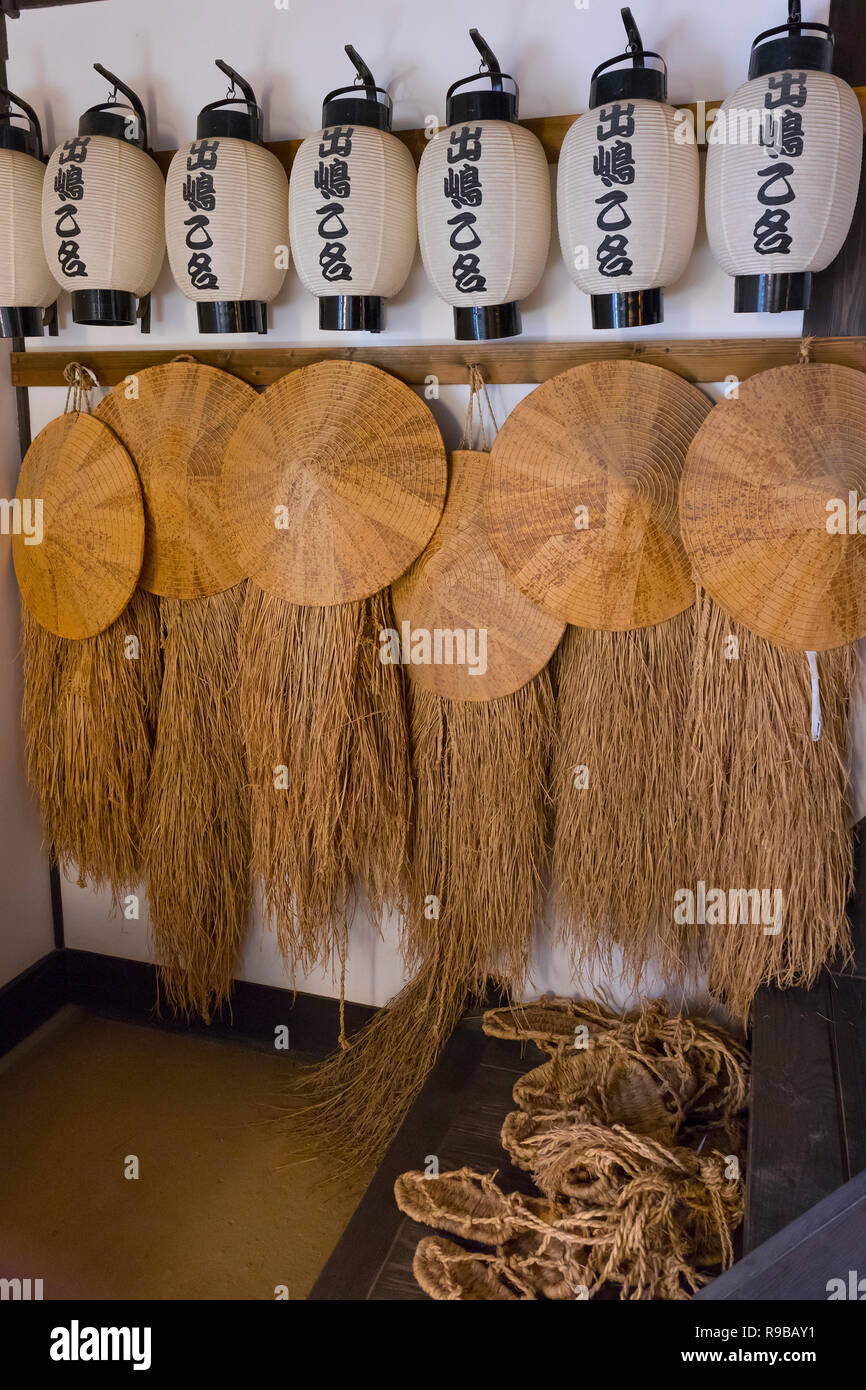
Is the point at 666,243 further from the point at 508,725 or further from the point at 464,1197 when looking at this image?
the point at 464,1197

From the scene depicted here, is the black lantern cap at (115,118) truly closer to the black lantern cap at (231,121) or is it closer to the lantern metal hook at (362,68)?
the black lantern cap at (231,121)

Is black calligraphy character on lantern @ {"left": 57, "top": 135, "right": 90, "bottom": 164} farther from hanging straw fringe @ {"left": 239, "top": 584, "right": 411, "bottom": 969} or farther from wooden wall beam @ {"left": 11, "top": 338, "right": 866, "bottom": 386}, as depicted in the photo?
hanging straw fringe @ {"left": 239, "top": 584, "right": 411, "bottom": 969}

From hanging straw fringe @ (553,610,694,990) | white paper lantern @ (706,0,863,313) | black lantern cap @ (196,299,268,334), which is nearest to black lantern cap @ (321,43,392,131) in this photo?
black lantern cap @ (196,299,268,334)

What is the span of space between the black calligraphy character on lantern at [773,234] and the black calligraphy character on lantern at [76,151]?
1.14 m

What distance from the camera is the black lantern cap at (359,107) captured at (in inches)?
61.0

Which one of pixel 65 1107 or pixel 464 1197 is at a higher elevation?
pixel 464 1197

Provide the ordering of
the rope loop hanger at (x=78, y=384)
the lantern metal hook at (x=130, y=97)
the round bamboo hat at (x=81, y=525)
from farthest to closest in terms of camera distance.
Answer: the rope loop hanger at (x=78, y=384), the round bamboo hat at (x=81, y=525), the lantern metal hook at (x=130, y=97)

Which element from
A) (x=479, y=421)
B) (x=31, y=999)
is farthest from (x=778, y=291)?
(x=31, y=999)

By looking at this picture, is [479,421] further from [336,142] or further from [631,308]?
[336,142]

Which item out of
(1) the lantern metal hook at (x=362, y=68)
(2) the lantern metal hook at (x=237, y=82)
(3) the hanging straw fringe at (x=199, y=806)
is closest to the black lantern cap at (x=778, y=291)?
(1) the lantern metal hook at (x=362, y=68)

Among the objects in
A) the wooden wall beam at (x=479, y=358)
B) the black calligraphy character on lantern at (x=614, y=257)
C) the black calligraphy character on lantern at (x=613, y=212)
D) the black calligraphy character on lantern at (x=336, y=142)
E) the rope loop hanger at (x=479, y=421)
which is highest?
the black calligraphy character on lantern at (x=336, y=142)
